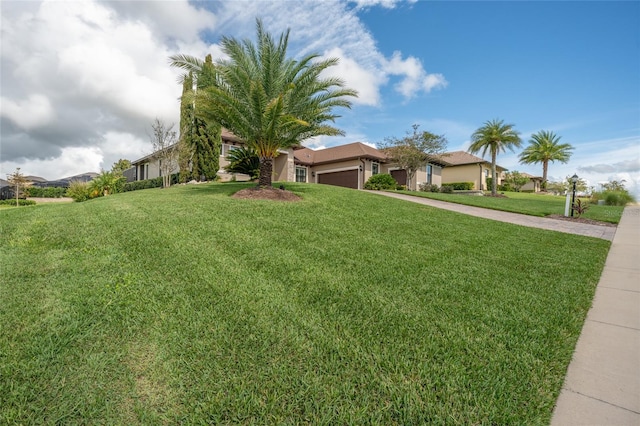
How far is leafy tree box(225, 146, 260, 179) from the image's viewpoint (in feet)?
59.3

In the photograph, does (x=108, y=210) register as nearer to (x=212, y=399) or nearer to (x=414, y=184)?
(x=212, y=399)

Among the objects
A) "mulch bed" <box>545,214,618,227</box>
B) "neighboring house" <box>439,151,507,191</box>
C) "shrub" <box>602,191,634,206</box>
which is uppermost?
"neighboring house" <box>439,151,507,191</box>

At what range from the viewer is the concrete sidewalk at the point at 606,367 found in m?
2.15

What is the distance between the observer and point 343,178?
2895 cm

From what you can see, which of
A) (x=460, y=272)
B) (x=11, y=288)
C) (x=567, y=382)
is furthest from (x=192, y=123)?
(x=567, y=382)

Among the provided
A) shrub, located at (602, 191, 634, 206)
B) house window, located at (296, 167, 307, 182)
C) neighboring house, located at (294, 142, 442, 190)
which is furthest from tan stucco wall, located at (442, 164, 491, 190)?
house window, located at (296, 167, 307, 182)

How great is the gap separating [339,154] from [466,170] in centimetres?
1658

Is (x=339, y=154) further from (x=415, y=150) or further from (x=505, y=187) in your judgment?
(x=505, y=187)

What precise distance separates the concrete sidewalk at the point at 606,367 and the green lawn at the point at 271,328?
110 millimetres

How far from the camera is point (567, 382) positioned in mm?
2465

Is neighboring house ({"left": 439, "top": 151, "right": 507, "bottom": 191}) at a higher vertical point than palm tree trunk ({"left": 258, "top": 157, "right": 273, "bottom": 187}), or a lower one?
higher

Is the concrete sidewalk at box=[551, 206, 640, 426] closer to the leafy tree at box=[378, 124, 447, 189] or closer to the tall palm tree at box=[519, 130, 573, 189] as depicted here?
the leafy tree at box=[378, 124, 447, 189]

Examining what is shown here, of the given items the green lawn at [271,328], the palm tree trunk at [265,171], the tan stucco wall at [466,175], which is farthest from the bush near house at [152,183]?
the tan stucco wall at [466,175]

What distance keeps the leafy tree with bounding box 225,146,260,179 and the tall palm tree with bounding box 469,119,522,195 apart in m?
22.7
